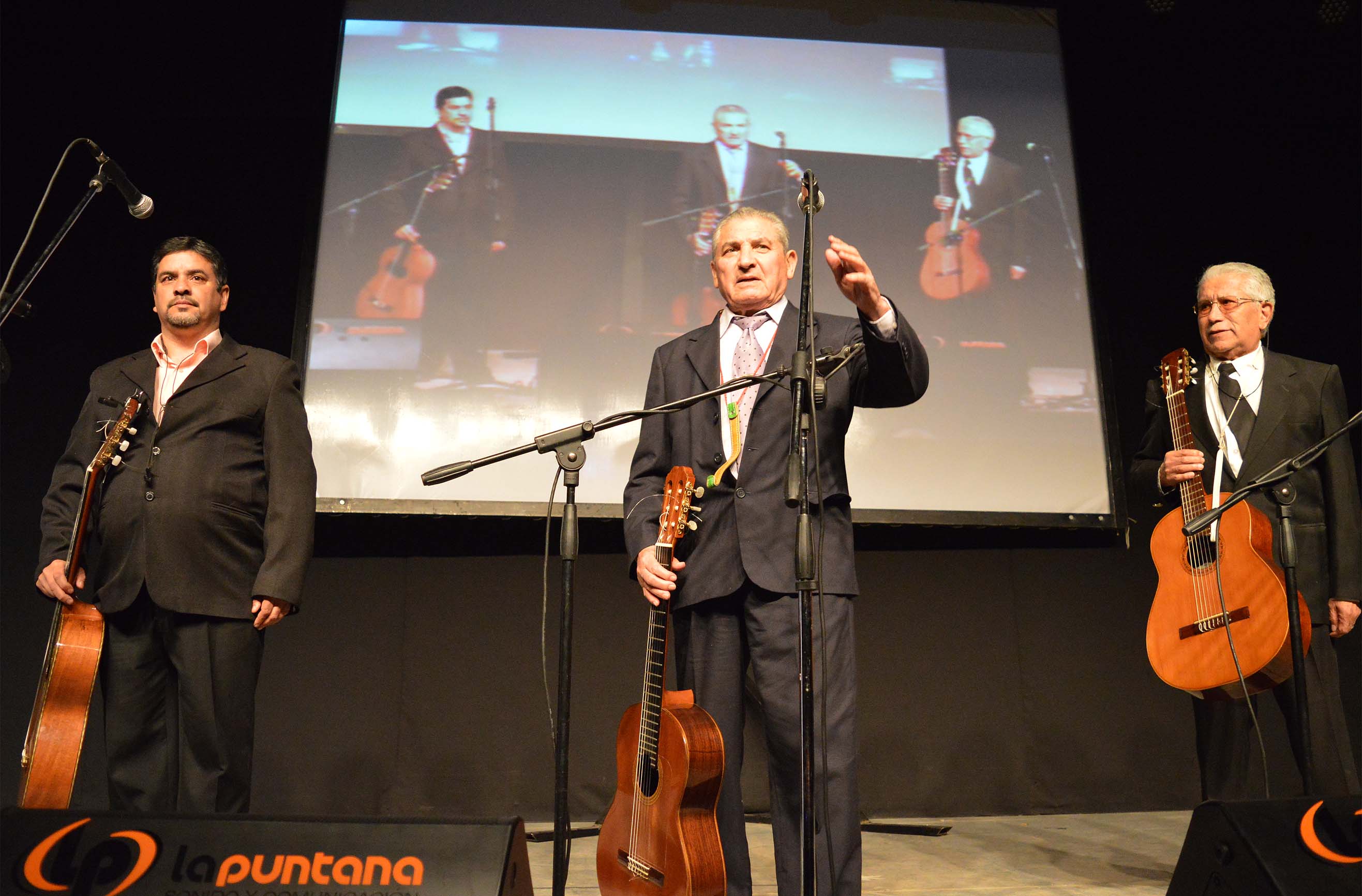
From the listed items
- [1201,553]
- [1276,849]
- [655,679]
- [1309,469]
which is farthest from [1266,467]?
[655,679]

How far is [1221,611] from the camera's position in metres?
2.68

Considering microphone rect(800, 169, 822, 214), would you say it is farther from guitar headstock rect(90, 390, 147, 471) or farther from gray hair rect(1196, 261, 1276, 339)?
guitar headstock rect(90, 390, 147, 471)

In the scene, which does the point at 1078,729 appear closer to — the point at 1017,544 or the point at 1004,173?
the point at 1017,544

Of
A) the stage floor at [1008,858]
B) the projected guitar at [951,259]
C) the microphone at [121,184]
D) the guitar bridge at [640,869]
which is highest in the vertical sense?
the projected guitar at [951,259]

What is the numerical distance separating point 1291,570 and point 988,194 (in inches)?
81.2

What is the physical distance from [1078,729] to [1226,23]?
3.06 metres

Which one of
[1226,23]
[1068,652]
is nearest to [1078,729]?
[1068,652]

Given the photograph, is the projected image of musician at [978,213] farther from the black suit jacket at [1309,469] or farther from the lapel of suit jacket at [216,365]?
the lapel of suit jacket at [216,365]

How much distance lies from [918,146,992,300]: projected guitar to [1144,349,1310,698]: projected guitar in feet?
4.23

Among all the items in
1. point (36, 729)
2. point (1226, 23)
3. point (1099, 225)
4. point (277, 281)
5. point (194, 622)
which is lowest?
point (36, 729)

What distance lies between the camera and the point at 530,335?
12.6 ft

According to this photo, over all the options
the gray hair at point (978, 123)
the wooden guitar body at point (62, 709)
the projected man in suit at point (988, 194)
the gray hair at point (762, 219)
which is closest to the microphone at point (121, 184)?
the wooden guitar body at point (62, 709)

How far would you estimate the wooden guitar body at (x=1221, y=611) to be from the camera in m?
2.60

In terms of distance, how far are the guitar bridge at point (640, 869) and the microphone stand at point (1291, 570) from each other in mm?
1397
